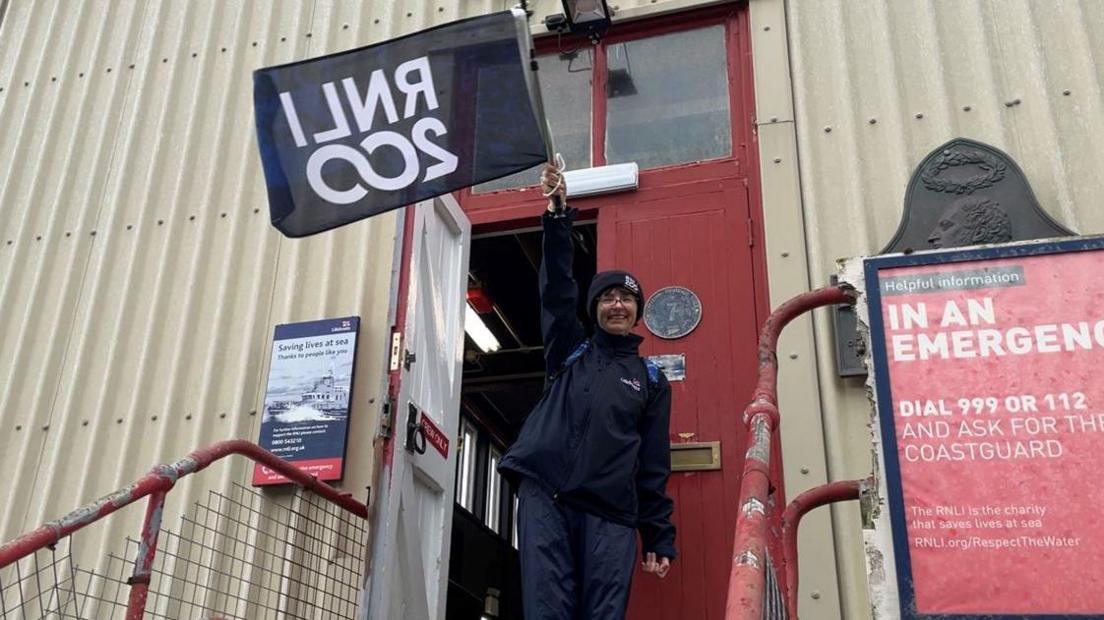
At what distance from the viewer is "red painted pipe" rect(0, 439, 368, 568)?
3509 millimetres

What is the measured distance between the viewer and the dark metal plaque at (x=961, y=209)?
454cm

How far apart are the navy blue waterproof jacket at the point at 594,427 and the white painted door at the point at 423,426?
49 cm

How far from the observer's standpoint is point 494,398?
32.7ft

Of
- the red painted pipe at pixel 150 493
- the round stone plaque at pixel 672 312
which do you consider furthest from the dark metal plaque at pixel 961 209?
the red painted pipe at pixel 150 493

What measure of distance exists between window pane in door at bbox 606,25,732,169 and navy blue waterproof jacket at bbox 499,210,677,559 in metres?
1.72

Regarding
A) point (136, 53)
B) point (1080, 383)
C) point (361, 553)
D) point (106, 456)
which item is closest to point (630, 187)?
point (361, 553)

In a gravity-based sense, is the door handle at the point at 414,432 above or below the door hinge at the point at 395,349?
below

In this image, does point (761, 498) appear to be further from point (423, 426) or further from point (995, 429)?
point (423, 426)

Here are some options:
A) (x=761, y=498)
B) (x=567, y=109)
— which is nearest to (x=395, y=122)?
(x=567, y=109)

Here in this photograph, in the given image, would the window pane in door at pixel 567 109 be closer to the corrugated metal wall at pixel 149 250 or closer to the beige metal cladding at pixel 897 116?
the corrugated metal wall at pixel 149 250

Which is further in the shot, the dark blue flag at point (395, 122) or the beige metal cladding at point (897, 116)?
the beige metal cladding at point (897, 116)

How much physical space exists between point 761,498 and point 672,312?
7.35 feet

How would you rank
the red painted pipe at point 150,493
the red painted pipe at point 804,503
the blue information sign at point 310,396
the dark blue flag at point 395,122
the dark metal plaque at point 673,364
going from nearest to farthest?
the red painted pipe at point 804,503 → the red painted pipe at point 150,493 → the dark blue flag at point 395,122 → the dark metal plaque at point 673,364 → the blue information sign at point 310,396

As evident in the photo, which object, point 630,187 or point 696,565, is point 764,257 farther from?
point 696,565
